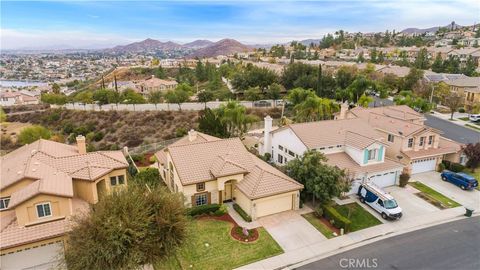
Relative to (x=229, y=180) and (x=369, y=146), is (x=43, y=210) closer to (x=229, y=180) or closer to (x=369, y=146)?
(x=229, y=180)

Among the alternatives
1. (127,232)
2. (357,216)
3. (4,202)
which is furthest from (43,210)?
(357,216)

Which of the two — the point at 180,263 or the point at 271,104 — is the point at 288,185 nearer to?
the point at 180,263

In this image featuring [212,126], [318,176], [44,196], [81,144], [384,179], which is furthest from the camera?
[212,126]

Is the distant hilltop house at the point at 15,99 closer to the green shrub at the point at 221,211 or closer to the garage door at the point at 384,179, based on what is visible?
the green shrub at the point at 221,211

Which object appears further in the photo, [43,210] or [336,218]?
[336,218]

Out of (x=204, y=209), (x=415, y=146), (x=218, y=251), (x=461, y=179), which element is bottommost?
(x=218, y=251)

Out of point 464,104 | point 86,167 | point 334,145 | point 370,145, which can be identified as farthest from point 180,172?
point 464,104

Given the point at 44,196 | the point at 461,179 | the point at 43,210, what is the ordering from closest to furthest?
the point at 44,196
the point at 43,210
the point at 461,179
